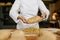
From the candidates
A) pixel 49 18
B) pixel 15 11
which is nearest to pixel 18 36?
pixel 15 11

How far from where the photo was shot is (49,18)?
130cm

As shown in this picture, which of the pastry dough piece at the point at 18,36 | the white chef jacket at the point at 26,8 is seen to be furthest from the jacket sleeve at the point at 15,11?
the pastry dough piece at the point at 18,36

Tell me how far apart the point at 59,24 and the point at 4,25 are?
470 millimetres

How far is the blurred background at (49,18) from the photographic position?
4.39ft

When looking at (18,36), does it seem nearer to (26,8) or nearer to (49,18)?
(26,8)

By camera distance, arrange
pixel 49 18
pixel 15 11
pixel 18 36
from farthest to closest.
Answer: pixel 49 18 < pixel 15 11 < pixel 18 36

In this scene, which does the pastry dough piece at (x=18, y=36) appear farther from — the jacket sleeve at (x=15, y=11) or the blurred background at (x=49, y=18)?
the blurred background at (x=49, y=18)

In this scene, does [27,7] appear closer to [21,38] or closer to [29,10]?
[29,10]

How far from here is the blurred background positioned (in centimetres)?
134

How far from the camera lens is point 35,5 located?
111 cm

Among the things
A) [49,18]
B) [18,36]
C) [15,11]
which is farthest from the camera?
[49,18]

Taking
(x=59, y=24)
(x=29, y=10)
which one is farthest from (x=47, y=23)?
(x=29, y=10)

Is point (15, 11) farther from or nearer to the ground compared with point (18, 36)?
farther from the ground

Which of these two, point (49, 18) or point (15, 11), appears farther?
point (49, 18)
